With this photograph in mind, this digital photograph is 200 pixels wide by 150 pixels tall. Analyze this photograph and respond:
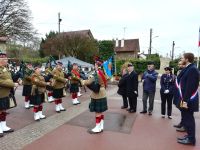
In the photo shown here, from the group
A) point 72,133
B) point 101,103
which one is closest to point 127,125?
point 101,103

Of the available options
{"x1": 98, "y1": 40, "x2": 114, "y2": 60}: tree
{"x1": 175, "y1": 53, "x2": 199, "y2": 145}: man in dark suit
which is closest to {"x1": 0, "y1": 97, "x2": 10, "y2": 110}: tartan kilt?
{"x1": 175, "y1": 53, "x2": 199, "y2": 145}: man in dark suit

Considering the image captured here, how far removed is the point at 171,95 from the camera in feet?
23.3

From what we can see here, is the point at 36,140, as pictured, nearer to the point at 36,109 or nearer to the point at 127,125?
the point at 36,109

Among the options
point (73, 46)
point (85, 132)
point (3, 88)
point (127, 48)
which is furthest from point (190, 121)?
point (127, 48)

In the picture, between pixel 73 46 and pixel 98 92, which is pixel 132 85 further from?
pixel 73 46

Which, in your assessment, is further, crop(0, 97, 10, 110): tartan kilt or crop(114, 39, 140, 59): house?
crop(114, 39, 140, 59): house

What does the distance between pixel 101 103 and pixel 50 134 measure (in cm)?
143

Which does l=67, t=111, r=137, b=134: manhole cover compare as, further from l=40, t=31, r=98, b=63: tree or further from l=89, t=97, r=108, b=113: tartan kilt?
l=40, t=31, r=98, b=63: tree

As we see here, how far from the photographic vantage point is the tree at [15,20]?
1179 inches

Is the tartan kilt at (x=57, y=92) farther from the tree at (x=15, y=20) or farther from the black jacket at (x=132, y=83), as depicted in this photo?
the tree at (x=15, y=20)

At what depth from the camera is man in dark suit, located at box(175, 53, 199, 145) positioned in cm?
484

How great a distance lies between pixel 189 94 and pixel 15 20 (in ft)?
97.3

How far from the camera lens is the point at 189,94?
484 cm

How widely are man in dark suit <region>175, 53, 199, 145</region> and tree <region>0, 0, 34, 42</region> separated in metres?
28.6
